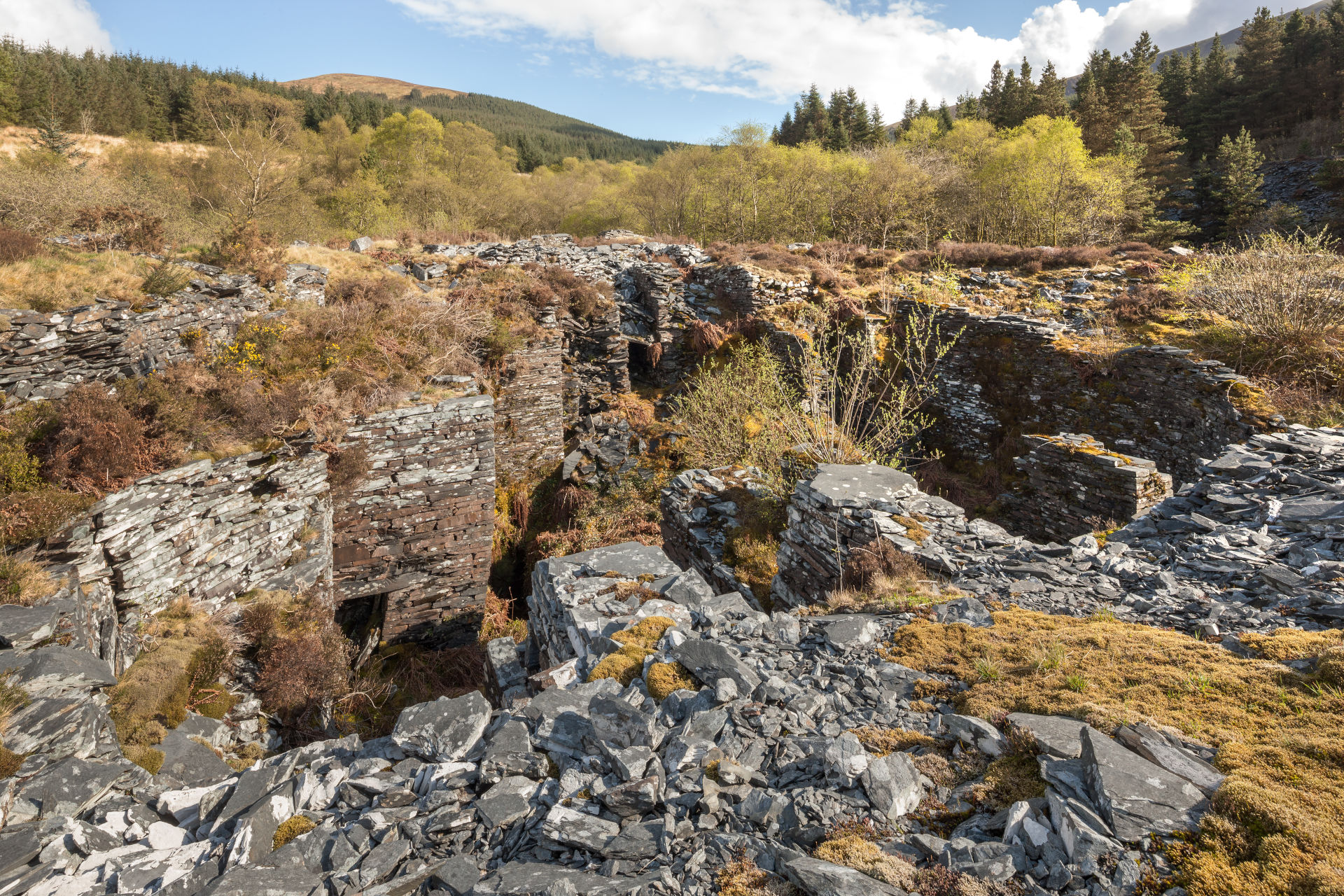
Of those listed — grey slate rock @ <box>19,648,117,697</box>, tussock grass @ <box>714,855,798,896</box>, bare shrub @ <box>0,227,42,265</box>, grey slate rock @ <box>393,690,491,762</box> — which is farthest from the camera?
bare shrub @ <box>0,227,42,265</box>

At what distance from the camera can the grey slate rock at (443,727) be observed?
3.40m

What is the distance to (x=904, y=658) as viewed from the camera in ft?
12.8

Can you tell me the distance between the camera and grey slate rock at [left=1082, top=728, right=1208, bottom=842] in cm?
212

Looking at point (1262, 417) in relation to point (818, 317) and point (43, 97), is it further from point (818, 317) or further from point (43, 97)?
point (43, 97)

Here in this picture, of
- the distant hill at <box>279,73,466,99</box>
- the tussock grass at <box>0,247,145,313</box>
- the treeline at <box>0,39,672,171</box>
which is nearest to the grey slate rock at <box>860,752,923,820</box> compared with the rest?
the tussock grass at <box>0,247,145,313</box>

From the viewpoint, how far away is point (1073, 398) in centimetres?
1164

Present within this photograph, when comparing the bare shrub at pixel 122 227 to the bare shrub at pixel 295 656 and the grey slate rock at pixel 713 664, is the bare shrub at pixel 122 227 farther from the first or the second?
the grey slate rock at pixel 713 664

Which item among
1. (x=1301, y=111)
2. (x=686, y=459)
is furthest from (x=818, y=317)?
(x=1301, y=111)

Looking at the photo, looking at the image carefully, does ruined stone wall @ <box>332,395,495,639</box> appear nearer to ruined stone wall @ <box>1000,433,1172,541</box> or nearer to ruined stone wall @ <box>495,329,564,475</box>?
ruined stone wall @ <box>495,329,564,475</box>

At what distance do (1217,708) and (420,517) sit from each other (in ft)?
32.5

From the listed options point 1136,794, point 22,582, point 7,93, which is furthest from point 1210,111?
point 7,93

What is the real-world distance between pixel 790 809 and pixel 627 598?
9.16ft

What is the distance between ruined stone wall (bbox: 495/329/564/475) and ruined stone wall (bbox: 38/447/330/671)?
5130 millimetres

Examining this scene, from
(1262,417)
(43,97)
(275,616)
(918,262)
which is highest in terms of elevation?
(43,97)
